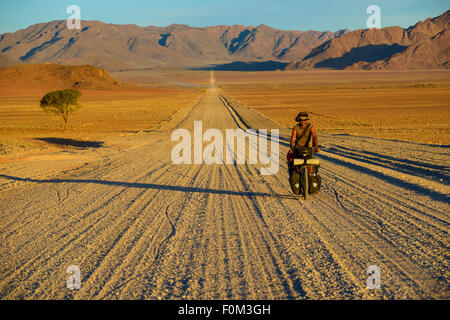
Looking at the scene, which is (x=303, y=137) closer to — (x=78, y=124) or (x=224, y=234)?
(x=224, y=234)

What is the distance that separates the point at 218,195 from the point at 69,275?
15.2 ft

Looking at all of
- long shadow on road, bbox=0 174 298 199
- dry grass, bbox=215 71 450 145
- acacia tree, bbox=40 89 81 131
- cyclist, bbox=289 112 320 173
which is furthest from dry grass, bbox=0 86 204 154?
cyclist, bbox=289 112 320 173

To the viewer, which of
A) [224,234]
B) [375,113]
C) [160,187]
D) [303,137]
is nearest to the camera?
[224,234]

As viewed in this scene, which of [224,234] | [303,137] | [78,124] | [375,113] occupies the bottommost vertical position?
[224,234]

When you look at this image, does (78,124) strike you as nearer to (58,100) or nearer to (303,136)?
(58,100)

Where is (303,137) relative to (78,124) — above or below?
above

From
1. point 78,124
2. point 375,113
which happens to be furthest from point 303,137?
point 375,113

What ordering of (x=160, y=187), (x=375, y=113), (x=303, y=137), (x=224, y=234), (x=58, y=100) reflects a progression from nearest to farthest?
(x=224, y=234) → (x=303, y=137) → (x=160, y=187) → (x=58, y=100) → (x=375, y=113)

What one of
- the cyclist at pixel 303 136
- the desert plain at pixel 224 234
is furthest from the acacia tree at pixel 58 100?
the cyclist at pixel 303 136

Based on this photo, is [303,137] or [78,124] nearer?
[303,137]

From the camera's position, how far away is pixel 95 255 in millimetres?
5863

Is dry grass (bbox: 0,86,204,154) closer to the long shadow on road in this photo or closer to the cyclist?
Answer: the long shadow on road
